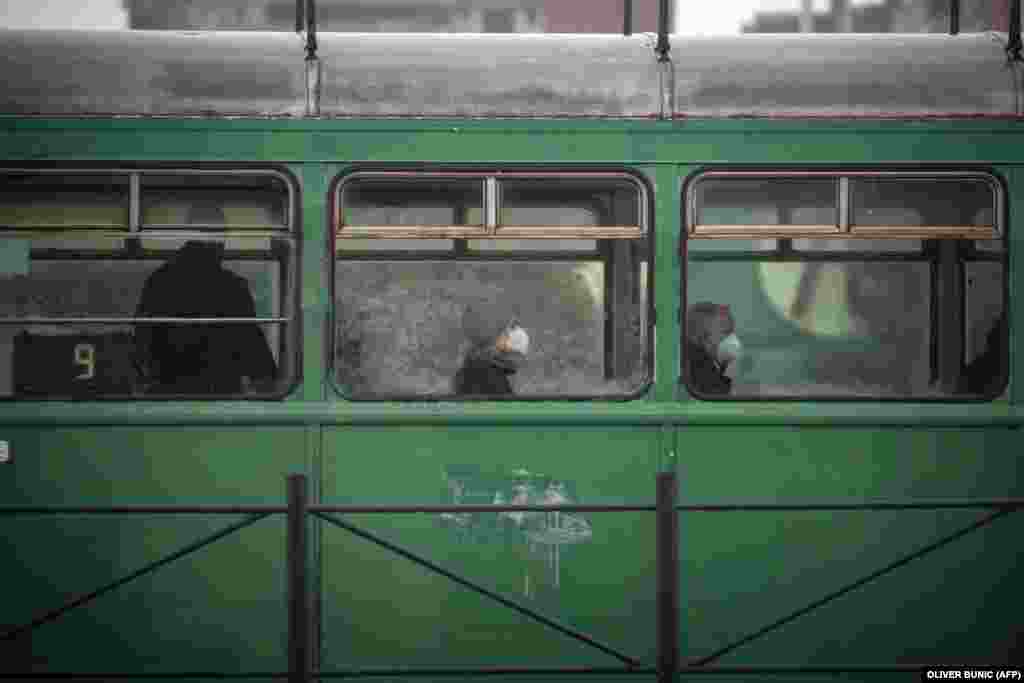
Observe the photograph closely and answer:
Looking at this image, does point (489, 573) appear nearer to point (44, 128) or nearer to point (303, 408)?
point (303, 408)

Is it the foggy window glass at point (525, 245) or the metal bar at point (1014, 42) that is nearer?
the foggy window glass at point (525, 245)

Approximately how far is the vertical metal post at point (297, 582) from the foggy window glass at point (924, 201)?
2.79m

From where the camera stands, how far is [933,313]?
23.2 ft

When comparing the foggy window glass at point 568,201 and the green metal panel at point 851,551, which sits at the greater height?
the foggy window glass at point 568,201

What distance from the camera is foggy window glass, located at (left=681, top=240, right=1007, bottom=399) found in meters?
7.04

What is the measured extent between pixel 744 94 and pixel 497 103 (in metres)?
1.12

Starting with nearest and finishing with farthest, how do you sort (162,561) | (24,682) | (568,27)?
1. (162,561)
2. (24,682)
3. (568,27)

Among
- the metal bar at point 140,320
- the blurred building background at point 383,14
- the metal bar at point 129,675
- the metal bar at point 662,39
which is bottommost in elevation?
the metal bar at point 129,675

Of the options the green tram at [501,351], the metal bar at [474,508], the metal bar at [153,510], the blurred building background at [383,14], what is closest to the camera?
the metal bar at [153,510]

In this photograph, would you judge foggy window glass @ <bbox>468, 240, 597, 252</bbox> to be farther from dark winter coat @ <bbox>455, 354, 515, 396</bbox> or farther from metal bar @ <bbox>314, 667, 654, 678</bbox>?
metal bar @ <bbox>314, 667, 654, 678</bbox>

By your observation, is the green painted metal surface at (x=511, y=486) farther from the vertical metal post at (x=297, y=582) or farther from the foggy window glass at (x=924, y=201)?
the vertical metal post at (x=297, y=582)

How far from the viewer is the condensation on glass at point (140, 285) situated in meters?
6.88

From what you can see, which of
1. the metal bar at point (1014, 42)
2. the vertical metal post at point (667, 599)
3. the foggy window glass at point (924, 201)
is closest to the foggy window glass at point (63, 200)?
the vertical metal post at point (667, 599)

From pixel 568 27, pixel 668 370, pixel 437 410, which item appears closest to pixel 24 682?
pixel 437 410
